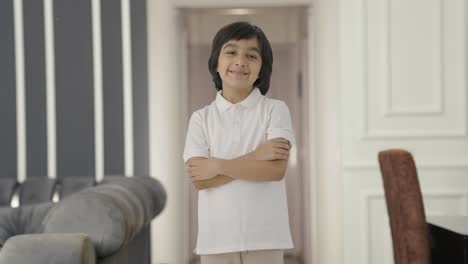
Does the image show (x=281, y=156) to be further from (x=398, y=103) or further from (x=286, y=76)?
(x=286, y=76)

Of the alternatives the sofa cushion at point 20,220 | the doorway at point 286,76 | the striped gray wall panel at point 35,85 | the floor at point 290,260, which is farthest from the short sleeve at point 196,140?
the floor at point 290,260

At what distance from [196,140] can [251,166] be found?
5.2 inches

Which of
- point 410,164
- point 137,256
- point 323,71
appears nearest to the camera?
point 410,164

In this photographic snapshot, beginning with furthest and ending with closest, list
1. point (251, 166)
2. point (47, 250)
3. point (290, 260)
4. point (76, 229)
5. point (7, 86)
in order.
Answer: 1. point (290, 260)
2. point (7, 86)
3. point (76, 229)
4. point (47, 250)
5. point (251, 166)

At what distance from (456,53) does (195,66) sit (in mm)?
3362

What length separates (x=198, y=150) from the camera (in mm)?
1386

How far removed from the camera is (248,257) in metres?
1.33

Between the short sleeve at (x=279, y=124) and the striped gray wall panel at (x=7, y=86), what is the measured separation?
332 centimetres

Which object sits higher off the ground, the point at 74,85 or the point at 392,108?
the point at 74,85

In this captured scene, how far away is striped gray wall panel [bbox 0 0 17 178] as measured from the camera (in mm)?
4391

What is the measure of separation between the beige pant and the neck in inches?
11.2

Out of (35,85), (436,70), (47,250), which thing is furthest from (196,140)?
(35,85)

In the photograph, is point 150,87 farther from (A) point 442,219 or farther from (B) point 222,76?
(B) point 222,76

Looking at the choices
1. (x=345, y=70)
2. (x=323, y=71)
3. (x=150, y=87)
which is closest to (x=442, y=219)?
(x=345, y=70)
